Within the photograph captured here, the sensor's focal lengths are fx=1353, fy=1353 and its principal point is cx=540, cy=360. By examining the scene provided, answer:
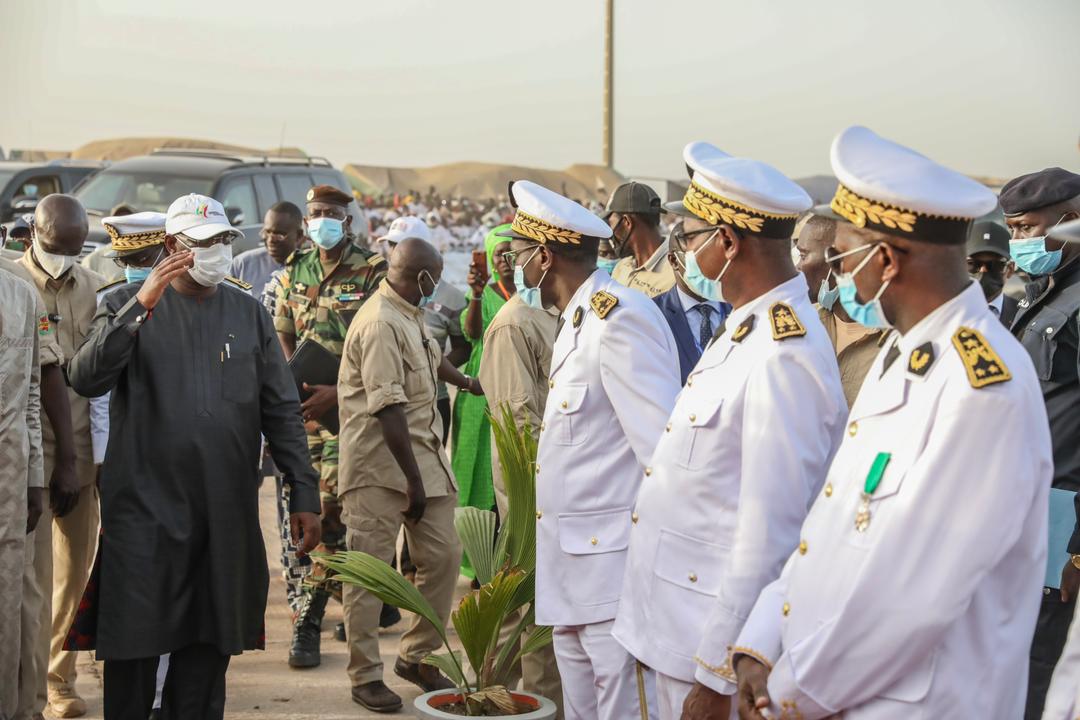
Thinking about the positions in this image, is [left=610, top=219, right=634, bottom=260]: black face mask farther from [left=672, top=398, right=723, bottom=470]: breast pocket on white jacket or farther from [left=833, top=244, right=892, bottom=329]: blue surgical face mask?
[left=833, top=244, right=892, bottom=329]: blue surgical face mask

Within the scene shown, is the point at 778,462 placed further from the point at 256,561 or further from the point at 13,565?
the point at 13,565

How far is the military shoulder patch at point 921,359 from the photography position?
2.69 meters

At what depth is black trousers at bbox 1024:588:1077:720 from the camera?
14.7 ft

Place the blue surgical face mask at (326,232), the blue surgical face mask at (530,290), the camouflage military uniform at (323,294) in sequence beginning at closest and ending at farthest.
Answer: the blue surgical face mask at (530,290), the camouflage military uniform at (323,294), the blue surgical face mask at (326,232)

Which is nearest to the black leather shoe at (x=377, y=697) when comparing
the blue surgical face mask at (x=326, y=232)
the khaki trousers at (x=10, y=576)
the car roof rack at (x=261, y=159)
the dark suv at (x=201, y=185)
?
the khaki trousers at (x=10, y=576)

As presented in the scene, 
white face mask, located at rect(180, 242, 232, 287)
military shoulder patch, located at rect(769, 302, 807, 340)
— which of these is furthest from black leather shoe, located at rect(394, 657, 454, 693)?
military shoulder patch, located at rect(769, 302, 807, 340)

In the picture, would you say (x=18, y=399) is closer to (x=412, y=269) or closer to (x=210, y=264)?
(x=210, y=264)

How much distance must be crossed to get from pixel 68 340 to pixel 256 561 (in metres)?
1.83

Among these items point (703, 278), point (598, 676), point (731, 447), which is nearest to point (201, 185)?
point (598, 676)

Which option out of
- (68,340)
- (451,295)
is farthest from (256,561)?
(451,295)

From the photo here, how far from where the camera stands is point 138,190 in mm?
14492

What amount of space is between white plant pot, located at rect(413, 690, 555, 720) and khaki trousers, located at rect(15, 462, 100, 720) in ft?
5.73

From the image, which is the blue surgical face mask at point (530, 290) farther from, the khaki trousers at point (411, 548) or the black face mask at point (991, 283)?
the khaki trousers at point (411, 548)

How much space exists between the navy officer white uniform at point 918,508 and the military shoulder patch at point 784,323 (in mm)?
370
